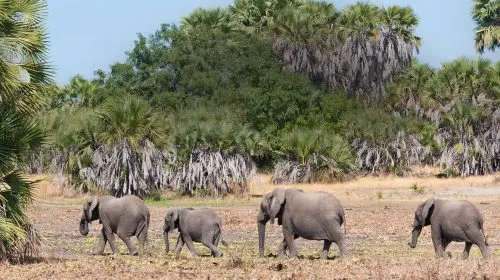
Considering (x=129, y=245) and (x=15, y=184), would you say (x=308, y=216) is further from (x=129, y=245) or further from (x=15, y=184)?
(x=15, y=184)

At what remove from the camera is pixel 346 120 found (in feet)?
210

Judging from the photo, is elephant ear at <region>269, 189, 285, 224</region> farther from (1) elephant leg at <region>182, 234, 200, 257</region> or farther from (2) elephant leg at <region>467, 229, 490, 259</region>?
(2) elephant leg at <region>467, 229, 490, 259</region>

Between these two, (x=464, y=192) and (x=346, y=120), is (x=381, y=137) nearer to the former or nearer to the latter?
(x=346, y=120)

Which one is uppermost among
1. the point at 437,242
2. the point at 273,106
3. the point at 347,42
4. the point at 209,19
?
the point at 209,19

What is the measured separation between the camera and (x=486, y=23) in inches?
2766

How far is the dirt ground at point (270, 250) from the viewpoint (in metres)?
15.1

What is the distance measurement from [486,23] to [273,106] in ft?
57.5

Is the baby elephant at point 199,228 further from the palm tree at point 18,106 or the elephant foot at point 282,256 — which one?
the palm tree at point 18,106

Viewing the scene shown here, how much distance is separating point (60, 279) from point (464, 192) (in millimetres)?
33346

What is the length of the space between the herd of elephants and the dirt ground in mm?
387

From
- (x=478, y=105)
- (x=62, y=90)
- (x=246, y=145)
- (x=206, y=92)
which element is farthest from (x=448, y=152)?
(x=62, y=90)

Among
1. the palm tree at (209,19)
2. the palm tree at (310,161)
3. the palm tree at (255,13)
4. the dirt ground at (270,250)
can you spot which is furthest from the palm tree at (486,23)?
the dirt ground at (270,250)

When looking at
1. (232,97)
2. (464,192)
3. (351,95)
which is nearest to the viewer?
(464,192)

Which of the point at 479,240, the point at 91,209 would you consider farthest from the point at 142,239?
the point at 479,240
